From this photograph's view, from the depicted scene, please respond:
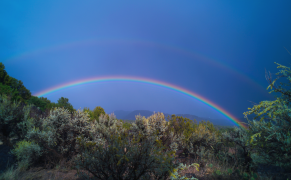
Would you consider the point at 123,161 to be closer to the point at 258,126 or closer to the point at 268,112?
the point at 268,112

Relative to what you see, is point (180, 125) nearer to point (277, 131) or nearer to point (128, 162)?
point (277, 131)

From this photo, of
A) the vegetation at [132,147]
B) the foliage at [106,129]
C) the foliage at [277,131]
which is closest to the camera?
the vegetation at [132,147]

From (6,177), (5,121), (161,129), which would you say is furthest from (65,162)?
(5,121)

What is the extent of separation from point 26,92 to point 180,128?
128ft

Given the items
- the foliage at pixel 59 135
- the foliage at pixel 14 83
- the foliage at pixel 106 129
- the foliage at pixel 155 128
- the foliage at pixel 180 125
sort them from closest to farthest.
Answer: the foliage at pixel 59 135 < the foliage at pixel 106 129 < the foliage at pixel 155 128 < the foliage at pixel 180 125 < the foliage at pixel 14 83

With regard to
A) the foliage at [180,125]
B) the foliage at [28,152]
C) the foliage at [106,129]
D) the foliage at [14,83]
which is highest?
the foliage at [14,83]

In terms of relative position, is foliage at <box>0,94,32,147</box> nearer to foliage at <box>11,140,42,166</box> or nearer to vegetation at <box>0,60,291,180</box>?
vegetation at <box>0,60,291,180</box>

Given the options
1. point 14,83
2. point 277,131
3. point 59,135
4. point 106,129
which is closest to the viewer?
point 277,131

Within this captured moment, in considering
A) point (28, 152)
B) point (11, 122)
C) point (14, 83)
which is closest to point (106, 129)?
point (28, 152)

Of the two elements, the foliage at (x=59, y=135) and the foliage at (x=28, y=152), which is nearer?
the foliage at (x=28, y=152)

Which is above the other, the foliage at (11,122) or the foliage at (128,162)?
the foliage at (11,122)

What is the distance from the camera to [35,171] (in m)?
5.46

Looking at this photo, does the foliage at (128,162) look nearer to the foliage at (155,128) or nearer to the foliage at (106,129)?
the foliage at (106,129)

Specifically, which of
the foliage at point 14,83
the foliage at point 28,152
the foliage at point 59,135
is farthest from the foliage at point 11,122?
the foliage at point 14,83
